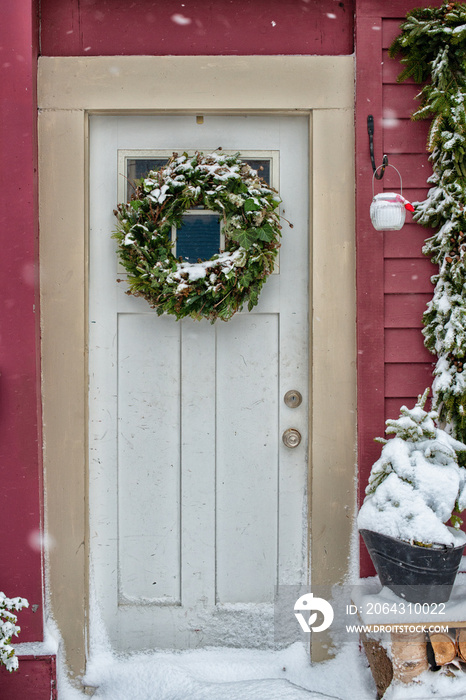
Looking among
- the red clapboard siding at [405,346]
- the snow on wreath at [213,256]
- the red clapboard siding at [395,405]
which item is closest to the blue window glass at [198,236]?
the snow on wreath at [213,256]

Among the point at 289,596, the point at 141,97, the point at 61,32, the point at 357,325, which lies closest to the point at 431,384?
the point at 357,325

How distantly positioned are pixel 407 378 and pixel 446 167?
0.85 metres

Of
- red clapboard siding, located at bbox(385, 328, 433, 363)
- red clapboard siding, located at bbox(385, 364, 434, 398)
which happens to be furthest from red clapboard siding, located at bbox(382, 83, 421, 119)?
red clapboard siding, located at bbox(385, 364, 434, 398)

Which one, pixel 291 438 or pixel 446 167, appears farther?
pixel 291 438

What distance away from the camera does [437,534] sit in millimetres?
2016

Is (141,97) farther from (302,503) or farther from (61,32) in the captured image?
(302,503)

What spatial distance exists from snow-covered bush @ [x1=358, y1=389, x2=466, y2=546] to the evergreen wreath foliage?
0.19 m

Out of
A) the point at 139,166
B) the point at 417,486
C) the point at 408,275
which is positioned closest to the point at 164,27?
the point at 139,166

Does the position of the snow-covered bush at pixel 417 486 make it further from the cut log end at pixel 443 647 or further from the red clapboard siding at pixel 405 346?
the cut log end at pixel 443 647

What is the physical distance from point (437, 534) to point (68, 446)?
1.46m

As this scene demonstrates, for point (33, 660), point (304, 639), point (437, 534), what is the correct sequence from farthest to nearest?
point (304, 639), point (33, 660), point (437, 534)

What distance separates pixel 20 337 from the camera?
236 centimetres

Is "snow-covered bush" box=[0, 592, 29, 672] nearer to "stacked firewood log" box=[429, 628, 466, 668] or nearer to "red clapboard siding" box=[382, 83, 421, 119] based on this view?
"stacked firewood log" box=[429, 628, 466, 668]

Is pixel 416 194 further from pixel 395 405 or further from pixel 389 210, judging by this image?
pixel 395 405
